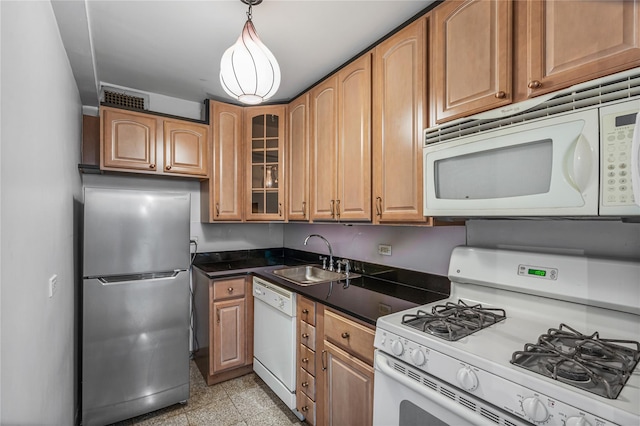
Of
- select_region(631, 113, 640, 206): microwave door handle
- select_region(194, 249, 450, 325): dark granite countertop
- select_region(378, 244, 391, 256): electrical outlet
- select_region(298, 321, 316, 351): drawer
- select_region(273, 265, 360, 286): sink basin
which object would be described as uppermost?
select_region(631, 113, 640, 206): microwave door handle

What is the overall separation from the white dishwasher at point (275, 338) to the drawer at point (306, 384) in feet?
0.23

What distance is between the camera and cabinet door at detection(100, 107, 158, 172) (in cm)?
234

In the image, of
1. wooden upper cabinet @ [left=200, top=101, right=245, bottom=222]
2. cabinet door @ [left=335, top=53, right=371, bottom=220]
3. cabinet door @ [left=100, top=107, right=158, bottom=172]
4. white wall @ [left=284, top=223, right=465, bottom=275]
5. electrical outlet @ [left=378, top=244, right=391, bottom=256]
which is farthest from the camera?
wooden upper cabinet @ [left=200, top=101, right=245, bottom=222]

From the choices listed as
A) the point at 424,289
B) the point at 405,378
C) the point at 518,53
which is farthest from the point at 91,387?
the point at 518,53

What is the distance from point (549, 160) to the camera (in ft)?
3.53

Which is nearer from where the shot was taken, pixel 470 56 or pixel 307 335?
pixel 470 56

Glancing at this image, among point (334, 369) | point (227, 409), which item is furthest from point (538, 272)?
point (227, 409)

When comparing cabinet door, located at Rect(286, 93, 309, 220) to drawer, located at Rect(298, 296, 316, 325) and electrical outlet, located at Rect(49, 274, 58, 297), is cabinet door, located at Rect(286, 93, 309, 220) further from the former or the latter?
electrical outlet, located at Rect(49, 274, 58, 297)

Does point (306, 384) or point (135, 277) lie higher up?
→ point (135, 277)

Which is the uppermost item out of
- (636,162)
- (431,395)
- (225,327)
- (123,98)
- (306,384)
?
(123,98)

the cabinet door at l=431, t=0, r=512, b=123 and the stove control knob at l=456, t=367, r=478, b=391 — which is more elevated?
the cabinet door at l=431, t=0, r=512, b=123

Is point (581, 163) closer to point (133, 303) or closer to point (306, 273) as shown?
point (306, 273)

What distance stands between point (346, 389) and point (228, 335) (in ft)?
4.16

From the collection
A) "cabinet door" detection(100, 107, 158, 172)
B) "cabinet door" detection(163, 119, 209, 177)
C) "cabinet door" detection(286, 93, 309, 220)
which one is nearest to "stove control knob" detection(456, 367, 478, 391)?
"cabinet door" detection(286, 93, 309, 220)
